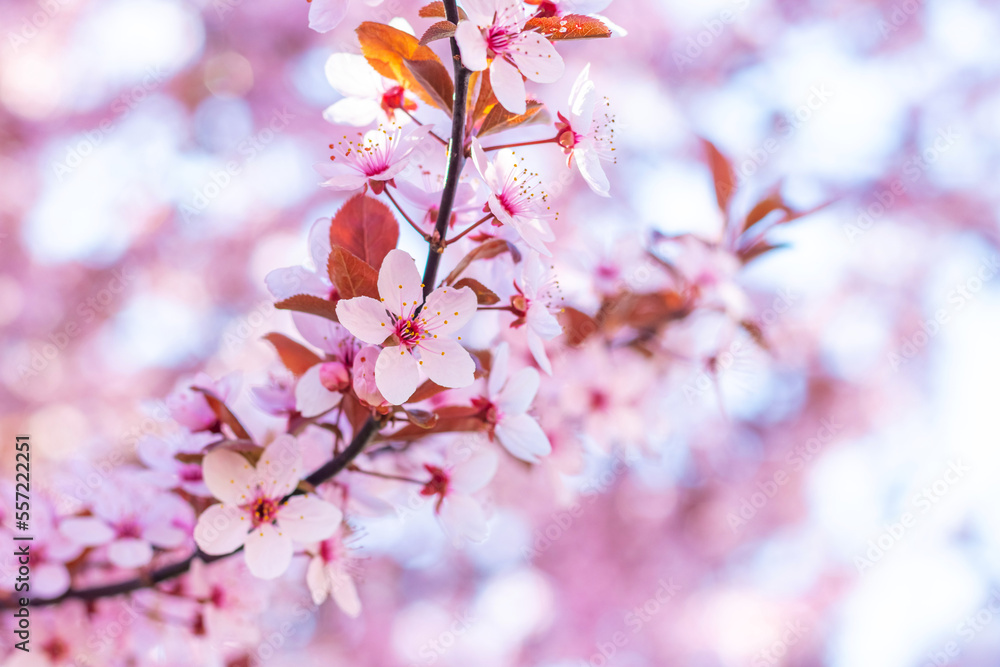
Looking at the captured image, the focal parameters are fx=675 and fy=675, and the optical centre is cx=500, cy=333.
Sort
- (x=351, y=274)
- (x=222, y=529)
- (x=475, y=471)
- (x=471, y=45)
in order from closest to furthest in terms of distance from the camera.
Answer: (x=471, y=45) < (x=351, y=274) < (x=222, y=529) < (x=475, y=471)

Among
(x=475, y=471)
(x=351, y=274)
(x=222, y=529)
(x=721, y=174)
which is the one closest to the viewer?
(x=351, y=274)

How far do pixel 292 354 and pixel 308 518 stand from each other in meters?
0.22

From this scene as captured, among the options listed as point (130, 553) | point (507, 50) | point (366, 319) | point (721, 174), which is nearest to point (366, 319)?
point (366, 319)

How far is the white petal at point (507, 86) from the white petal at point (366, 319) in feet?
0.85

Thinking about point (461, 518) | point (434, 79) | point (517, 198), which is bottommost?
point (461, 518)

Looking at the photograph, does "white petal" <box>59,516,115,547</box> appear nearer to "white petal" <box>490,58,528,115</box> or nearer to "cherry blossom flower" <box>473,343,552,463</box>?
"cherry blossom flower" <box>473,343,552,463</box>

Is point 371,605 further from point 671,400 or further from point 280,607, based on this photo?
point 671,400

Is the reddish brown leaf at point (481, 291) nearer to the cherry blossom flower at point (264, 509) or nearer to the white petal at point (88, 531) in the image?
the cherry blossom flower at point (264, 509)

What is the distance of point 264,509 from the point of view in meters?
0.89

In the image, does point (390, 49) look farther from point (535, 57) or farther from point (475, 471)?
point (475, 471)

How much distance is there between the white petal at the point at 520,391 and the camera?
97 centimetres

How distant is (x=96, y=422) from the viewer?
13.7ft

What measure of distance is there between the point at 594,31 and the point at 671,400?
3.75 ft

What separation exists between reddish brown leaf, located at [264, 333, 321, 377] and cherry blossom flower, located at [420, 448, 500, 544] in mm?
253
